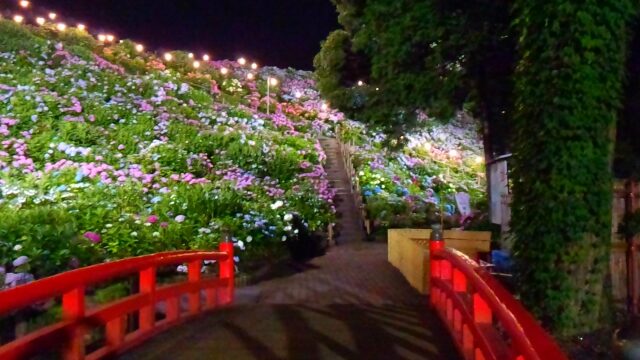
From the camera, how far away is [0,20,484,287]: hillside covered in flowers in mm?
14062

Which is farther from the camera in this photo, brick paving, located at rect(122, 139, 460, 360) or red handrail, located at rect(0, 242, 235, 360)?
brick paving, located at rect(122, 139, 460, 360)

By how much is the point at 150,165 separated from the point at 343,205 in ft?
28.5

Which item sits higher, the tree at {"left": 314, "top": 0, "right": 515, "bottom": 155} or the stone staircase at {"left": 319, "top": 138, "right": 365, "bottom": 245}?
the tree at {"left": 314, "top": 0, "right": 515, "bottom": 155}

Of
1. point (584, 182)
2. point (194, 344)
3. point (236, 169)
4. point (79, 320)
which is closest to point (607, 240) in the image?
point (584, 182)

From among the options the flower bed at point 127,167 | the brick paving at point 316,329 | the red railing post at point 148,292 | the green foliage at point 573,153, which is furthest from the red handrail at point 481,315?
the flower bed at point 127,167

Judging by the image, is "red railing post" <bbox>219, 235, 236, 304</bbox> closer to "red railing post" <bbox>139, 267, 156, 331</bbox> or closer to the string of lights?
"red railing post" <bbox>139, 267, 156, 331</bbox>

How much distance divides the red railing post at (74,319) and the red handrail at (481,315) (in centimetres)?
322

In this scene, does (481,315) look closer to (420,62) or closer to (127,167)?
(420,62)

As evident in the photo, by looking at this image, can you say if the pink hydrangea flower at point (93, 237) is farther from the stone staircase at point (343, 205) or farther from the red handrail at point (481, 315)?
the stone staircase at point (343, 205)

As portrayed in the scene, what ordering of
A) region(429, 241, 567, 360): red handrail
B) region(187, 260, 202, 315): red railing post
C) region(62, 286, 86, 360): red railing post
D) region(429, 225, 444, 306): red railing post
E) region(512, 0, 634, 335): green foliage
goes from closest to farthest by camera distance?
1. region(429, 241, 567, 360): red handrail
2. region(62, 286, 86, 360): red railing post
3. region(512, 0, 634, 335): green foliage
4. region(187, 260, 202, 315): red railing post
5. region(429, 225, 444, 306): red railing post

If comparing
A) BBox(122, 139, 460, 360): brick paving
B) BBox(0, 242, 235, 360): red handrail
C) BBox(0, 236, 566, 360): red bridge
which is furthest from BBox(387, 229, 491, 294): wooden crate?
BBox(0, 242, 235, 360): red handrail

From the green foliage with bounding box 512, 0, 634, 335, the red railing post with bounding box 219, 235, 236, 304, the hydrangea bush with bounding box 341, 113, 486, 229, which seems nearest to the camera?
the green foliage with bounding box 512, 0, 634, 335

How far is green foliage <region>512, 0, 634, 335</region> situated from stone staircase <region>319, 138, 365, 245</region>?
15.9 metres

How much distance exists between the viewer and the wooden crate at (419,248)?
535 inches
